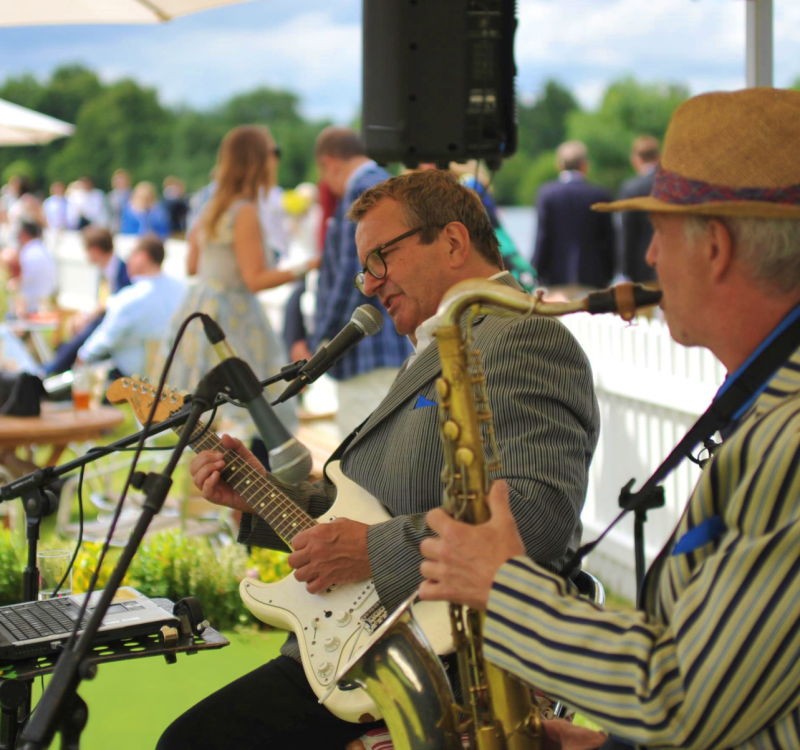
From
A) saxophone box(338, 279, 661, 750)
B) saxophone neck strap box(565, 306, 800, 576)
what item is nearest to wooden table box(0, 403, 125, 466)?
saxophone box(338, 279, 661, 750)

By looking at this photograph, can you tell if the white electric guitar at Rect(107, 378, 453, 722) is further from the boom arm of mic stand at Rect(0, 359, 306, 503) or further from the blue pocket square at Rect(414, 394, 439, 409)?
the blue pocket square at Rect(414, 394, 439, 409)

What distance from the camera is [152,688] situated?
12.8 feet

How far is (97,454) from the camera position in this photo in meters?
2.17

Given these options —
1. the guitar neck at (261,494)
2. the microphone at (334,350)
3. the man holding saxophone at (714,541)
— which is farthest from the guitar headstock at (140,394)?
the man holding saxophone at (714,541)

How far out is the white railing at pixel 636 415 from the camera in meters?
4.21

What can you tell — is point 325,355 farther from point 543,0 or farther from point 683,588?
point 543,0

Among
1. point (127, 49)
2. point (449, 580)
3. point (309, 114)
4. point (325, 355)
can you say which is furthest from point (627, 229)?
point (127, 49)

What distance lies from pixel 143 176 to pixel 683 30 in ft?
72.2

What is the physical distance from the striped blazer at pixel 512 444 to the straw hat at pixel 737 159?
785 millimetres

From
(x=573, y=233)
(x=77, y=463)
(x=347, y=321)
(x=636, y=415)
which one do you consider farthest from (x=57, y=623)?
(x=573, y=233)

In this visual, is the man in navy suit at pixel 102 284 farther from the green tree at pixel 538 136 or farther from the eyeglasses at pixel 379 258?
the green tree at pixel 538 136

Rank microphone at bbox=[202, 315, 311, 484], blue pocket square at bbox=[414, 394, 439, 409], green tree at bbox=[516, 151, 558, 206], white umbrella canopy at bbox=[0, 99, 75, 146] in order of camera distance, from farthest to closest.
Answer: green tree at bbox=[516, 151, 558, 206] < white umbrella canopy at bbox=[0, 99, 75, 146] < blue pocket square at bbox=[414, 394, 439, 409] < microphone at bbox=[202, 315, 311, 484]

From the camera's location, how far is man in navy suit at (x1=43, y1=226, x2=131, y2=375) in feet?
26.3

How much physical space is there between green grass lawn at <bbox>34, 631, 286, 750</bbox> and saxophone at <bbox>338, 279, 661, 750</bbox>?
1971 millimetres
